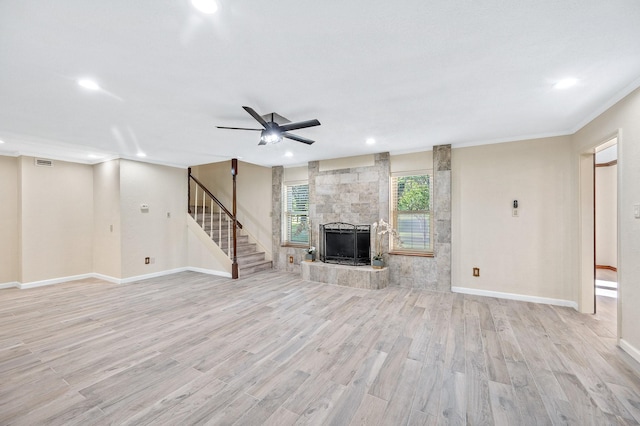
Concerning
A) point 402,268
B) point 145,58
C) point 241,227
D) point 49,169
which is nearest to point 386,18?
point 145,58

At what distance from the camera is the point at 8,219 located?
510 centimetres

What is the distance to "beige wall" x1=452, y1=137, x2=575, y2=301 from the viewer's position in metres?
4.05

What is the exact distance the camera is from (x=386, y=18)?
1658mm

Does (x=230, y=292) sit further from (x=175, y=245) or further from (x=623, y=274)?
(x=623, y=274)

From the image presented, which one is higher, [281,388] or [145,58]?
[145,58]

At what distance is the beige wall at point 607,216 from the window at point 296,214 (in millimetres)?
6864

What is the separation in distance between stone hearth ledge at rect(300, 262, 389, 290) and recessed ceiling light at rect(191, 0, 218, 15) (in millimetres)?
4399

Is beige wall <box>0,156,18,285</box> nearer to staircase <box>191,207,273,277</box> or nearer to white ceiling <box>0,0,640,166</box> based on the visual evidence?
white ceiling <box>0,0,640,166</box>

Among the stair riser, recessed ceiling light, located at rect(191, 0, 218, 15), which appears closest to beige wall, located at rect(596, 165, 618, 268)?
the stair riser

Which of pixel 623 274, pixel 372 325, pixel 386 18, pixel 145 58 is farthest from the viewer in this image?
pixel 372 325

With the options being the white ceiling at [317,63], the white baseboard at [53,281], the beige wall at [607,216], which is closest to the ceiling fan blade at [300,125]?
the white ceiling at [317,63]

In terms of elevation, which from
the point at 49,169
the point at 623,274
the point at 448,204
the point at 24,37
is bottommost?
the point at 623,274

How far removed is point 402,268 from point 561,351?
2.61 metres

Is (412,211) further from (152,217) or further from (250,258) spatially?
(152,217)
